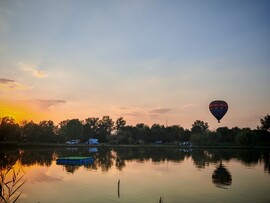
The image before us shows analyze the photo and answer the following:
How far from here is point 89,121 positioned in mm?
188375

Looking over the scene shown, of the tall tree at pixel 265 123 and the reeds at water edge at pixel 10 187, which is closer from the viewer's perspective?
the reeds at water edge at pixel 10 187

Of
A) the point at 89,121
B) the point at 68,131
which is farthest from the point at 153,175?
the point at 89,121

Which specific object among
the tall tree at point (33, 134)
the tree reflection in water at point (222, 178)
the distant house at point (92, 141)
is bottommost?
the tree reflection in water at point (222, 178)

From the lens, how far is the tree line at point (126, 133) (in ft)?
431

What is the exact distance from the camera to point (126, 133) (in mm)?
157250

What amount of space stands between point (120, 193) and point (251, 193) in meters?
16.1

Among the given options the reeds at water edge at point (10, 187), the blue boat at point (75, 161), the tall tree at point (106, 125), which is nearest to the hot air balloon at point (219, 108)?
the blue boat at point (75, 161)

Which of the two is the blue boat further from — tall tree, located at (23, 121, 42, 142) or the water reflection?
tall tree, located at (23, 121, 42, 142)

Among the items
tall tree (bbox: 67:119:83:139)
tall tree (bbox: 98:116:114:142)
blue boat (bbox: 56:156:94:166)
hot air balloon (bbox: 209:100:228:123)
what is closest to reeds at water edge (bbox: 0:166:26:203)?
blue boat (bbox: 56:156:94:166)

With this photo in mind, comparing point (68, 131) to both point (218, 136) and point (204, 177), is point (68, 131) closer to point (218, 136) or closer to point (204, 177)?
point (218, 136)

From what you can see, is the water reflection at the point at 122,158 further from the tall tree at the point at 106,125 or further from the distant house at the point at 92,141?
the tall tree at the point at 106,125

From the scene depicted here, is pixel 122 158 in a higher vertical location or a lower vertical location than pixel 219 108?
lower

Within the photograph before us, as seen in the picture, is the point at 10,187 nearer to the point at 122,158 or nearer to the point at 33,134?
the point at 122,158

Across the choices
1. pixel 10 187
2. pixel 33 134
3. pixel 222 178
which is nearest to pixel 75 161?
pixel 10 187
